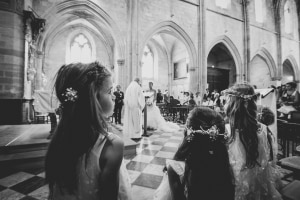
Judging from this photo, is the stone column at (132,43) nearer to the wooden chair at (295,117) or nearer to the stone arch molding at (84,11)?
the stone arch molding at (84,11)

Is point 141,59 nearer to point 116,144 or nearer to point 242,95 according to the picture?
point 242,95

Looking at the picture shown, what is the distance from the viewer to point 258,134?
1.66 metres

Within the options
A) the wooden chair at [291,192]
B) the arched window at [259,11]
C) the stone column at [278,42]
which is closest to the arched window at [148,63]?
the arched window at [259,11]

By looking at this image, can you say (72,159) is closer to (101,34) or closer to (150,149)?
(150,149)

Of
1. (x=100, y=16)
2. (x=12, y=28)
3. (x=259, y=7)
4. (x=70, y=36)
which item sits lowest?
(x=12, y=28)

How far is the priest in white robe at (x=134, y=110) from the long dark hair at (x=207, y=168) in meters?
3.79

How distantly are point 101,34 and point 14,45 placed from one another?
28.3 feet

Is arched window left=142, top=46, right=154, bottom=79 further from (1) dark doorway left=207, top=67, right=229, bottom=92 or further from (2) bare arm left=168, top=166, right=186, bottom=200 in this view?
(2) bare arm left=168, top=166, right=186, bottom=200

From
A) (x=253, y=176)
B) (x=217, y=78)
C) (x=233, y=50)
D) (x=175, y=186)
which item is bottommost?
(x=253, y=176)

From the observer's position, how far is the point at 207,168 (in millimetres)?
1008

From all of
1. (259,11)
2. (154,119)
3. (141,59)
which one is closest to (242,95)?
(154,119)

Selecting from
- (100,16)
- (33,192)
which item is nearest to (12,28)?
(100,16)

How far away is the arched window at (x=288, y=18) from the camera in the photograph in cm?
1536

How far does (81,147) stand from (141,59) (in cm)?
863
